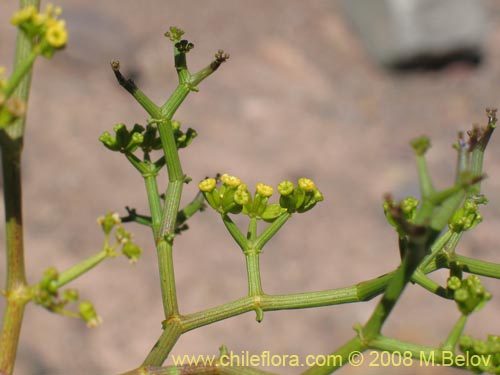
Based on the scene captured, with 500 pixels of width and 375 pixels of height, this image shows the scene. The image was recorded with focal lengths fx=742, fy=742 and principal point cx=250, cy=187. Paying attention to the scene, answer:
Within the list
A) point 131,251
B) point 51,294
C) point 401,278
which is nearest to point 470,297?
point 401,278

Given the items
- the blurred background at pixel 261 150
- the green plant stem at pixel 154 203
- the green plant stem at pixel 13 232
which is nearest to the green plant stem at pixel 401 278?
the green plant stem at pixel 154 203

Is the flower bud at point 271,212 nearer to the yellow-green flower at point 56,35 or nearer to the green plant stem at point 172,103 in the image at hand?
the green plant stem at point 172,103

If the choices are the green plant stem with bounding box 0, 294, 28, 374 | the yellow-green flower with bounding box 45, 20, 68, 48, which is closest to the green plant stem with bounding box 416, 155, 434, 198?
the yellow-green flower with bounding box 45, 20, 68, 48

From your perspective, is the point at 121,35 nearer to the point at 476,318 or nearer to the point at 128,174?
the point at 128,174

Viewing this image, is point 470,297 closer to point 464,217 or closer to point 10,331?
point 464,217

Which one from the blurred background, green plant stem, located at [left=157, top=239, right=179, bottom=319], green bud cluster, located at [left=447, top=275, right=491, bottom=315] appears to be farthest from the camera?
the blurred background

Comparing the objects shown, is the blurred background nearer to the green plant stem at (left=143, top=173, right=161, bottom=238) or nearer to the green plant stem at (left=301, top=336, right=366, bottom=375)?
the green plant stem at (left=143, top=173, right=161, bottom=238)

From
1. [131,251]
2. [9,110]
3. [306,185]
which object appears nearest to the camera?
[9,110]
